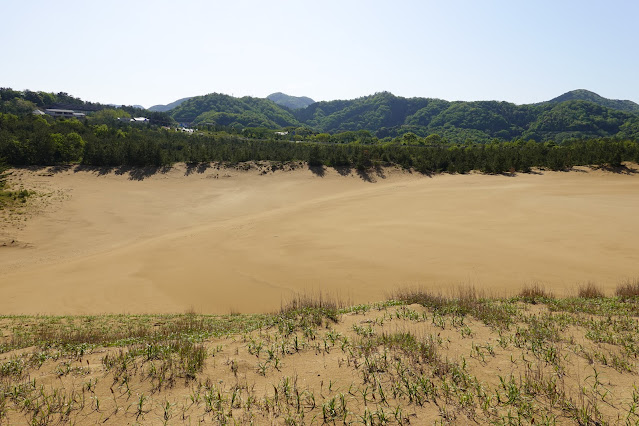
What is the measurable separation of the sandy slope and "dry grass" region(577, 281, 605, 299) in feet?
1.75

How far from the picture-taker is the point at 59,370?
5.01 m

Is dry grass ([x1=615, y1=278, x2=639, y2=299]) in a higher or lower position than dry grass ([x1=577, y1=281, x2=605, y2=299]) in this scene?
higher

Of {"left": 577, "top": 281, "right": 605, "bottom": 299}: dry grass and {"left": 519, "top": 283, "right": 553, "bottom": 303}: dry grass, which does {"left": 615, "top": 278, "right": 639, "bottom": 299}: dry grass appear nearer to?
{"left": 577, "top": 281, "right": 605, "bottom": 299}: dry grass

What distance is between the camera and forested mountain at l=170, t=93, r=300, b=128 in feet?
490

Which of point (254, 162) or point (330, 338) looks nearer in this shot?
point (330, 338)

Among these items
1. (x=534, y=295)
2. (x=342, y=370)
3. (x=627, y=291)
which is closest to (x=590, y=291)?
(x=627, y=291)

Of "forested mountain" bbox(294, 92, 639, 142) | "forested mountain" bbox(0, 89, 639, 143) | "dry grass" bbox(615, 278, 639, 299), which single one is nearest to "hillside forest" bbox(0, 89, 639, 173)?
"forested mountain" bbox(294, 92, 639, 142)

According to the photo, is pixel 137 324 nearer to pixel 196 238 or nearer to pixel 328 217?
pixel 196 238

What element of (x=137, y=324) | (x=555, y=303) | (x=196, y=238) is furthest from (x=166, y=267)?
(x=555, y=303)

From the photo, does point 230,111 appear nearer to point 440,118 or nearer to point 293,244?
point 440,118

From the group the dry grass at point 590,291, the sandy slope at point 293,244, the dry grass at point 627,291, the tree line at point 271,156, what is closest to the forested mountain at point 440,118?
the tree line at point 271,156

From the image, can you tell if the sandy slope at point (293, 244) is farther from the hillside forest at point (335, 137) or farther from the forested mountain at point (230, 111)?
the forested mountain at point (230, 111)

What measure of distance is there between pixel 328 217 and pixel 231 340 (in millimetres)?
14996

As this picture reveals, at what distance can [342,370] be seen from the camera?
492 cm
